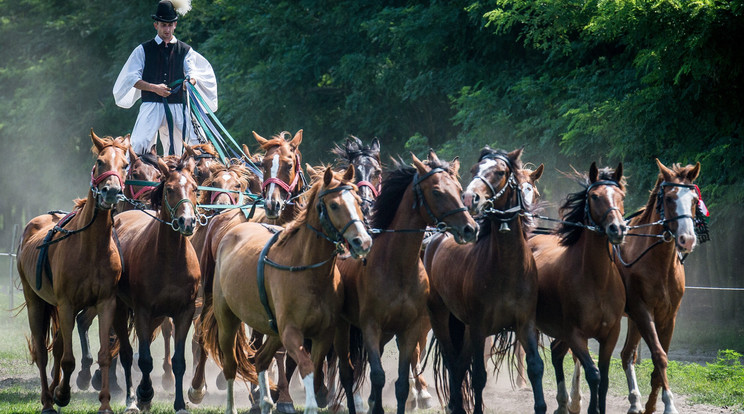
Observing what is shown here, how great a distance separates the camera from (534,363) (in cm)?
759

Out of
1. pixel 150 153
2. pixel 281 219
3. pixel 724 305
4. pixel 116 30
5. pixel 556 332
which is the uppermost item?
pixel 116 30

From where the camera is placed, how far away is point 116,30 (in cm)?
2548

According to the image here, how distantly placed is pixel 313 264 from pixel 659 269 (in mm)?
3047

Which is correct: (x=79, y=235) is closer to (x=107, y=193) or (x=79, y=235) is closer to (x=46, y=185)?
(x=107, y=193)

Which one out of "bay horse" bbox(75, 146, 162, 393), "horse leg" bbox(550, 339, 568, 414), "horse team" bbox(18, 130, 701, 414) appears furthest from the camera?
"bay horse" bbox(75, 146, 162, 393)

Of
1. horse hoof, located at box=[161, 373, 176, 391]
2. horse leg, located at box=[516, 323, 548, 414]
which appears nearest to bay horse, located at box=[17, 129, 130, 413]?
horse hoof, located at box=[161, 373, 176, 391]

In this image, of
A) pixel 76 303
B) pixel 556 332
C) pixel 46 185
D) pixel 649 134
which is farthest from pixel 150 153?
pixel 46 185

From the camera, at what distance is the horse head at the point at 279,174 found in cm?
914

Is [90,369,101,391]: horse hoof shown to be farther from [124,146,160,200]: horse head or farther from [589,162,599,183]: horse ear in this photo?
[589,162,599,183]: horse ear

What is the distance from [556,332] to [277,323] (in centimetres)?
244

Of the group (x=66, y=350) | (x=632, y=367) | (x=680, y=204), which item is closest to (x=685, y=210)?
(x=680, y=204)

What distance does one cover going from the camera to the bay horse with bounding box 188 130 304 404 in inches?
368

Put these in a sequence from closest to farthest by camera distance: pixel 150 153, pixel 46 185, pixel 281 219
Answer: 1. pixel 281 219
2. pixel 150 153
3. pixel 46 185

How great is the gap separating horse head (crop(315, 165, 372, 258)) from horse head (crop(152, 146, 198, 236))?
1421 millimetres
